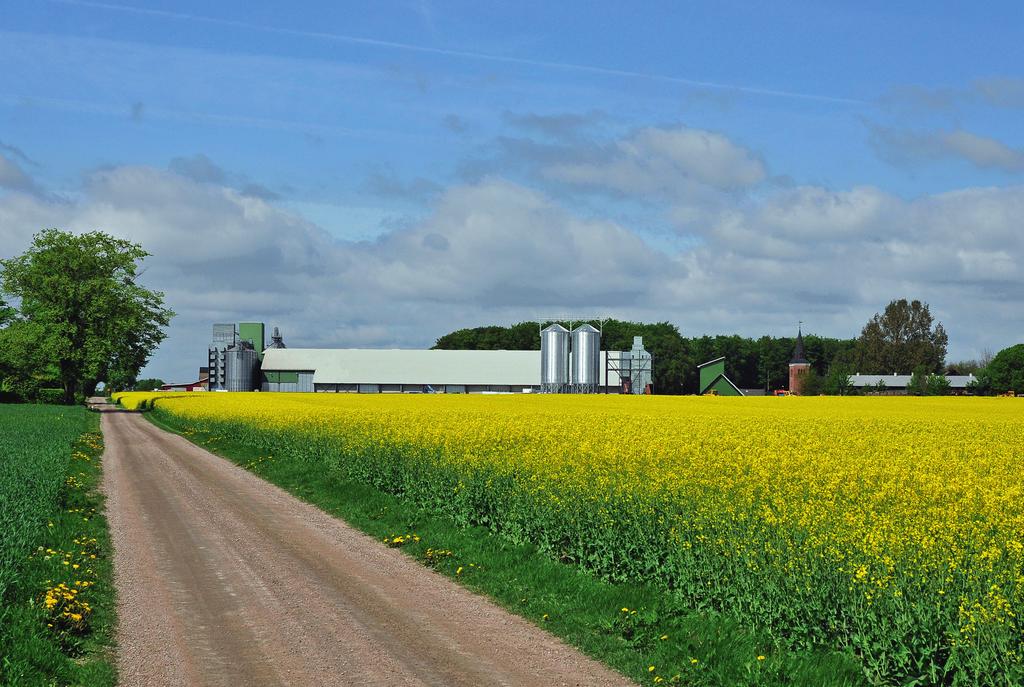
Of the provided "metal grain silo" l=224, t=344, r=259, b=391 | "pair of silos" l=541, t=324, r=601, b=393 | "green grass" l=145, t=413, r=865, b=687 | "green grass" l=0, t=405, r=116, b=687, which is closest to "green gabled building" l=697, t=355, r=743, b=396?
"pair of silos" l=541, t=324, r=601, b=393

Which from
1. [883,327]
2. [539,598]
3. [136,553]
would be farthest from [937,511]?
[883,327]

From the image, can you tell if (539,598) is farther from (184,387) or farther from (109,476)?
(184,387)

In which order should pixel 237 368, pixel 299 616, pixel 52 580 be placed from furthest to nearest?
pixel 237 368
pixel 52 580
pixel 299 616

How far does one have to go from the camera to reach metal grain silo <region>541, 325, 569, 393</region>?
118875 millimetres

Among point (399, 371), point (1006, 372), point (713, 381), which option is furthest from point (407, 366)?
point (1006, 372)

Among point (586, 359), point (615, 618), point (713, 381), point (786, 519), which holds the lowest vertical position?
point (615, 618)

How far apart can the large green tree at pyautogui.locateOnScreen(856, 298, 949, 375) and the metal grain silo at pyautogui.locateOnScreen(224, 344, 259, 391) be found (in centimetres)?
10201

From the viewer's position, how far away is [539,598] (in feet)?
42.4

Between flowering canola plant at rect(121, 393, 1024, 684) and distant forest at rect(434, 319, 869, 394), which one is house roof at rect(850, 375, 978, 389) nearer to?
distant forest at rect(434, 319, 869, 394)

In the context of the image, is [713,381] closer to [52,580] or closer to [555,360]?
[555,360]

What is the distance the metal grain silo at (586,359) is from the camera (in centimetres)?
11800

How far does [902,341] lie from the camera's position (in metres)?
165

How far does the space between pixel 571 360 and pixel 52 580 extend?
106478 mm

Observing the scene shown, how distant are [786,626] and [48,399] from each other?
10030cm
